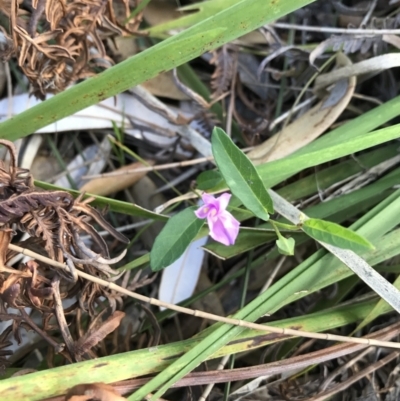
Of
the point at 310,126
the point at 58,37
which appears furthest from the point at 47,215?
the point at 310,126

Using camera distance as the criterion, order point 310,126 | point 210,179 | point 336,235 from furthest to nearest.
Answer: point 310,126
point 210,179
point 336,235

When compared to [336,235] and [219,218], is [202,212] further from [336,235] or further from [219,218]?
[336,235]

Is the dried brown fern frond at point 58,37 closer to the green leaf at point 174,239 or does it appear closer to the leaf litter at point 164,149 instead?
the leaf litter at point 164,149

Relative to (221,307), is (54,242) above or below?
above

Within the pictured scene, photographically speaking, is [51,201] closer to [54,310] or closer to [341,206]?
[54,310]

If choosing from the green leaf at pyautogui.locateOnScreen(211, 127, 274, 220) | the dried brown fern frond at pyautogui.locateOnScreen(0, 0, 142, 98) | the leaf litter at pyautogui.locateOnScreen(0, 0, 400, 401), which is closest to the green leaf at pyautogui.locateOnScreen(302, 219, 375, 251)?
the green leaf at pyautogui.locateOnScreen(211, 127, 274, 220)

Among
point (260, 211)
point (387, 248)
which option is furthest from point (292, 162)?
point (387, 248)

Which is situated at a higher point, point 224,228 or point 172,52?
point 172,52
